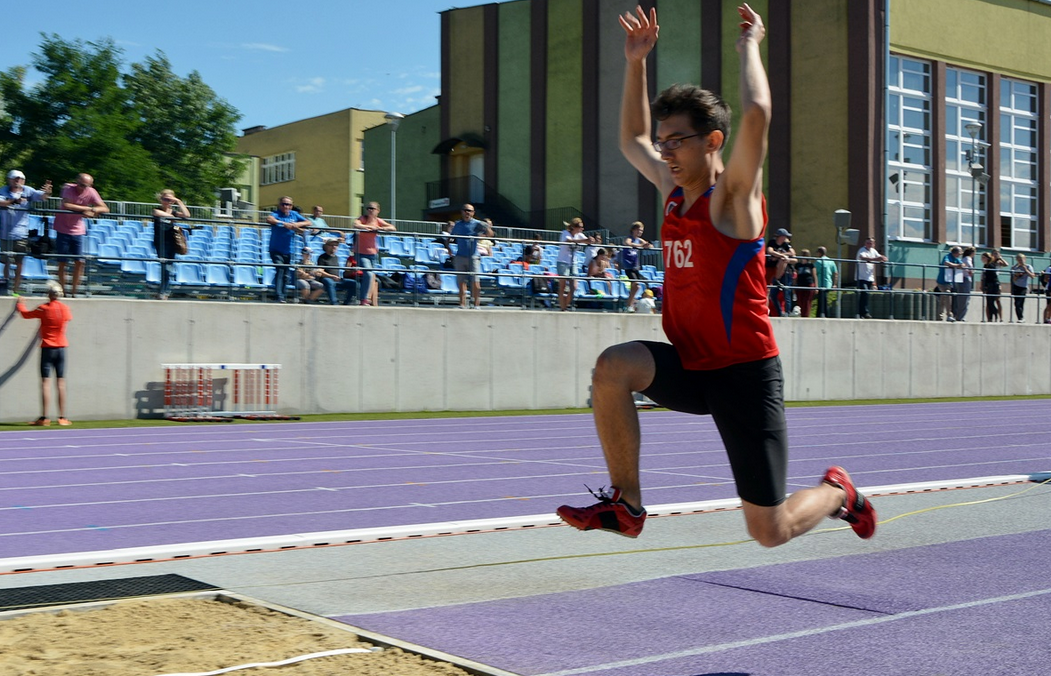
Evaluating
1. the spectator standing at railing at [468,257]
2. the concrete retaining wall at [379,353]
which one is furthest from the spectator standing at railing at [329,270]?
Result: the spectator standing at railing at [468,257]

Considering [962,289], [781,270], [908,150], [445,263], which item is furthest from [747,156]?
[908,150]

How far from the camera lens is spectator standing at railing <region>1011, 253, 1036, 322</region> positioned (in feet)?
99.9

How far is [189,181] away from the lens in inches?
2768

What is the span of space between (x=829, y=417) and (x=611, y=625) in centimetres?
1621

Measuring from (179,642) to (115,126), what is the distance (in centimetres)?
6236

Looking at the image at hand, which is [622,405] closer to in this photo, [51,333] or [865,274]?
[51,333]

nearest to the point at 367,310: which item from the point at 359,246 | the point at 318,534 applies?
the point at 359,246

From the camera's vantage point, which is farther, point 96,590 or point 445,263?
point 445,263

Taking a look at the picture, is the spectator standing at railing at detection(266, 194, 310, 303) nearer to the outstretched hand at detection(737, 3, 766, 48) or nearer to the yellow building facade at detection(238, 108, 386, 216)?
the outstretched hand at detection(737, 3, 766, 48)

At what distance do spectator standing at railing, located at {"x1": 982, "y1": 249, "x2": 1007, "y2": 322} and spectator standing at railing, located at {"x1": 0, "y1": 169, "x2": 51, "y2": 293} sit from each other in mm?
21691

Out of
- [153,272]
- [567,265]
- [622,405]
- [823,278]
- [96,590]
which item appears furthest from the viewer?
[823,278]

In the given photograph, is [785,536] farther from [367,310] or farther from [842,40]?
[842,40]

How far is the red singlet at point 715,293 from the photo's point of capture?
4.55 meters

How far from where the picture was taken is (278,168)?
73062 mm
